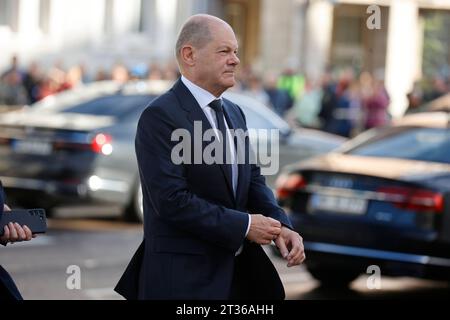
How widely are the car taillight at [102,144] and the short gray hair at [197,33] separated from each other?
868cm

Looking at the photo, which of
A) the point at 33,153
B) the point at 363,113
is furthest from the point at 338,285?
the point at 363,113

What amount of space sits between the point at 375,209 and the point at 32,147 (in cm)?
526

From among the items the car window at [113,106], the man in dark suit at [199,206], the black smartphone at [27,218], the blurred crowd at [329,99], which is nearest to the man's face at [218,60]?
the man in dark suit at [199,206]

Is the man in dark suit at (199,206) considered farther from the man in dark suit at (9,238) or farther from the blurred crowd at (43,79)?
the blurred crowd at (43,79)

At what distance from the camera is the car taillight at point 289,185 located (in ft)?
32.5

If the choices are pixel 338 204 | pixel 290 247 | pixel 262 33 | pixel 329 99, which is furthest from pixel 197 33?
pixel 262 33

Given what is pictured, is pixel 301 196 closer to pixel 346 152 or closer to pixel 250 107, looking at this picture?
pixel 346 152

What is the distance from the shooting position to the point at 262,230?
4.75 meters

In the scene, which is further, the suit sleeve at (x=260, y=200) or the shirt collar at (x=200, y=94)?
the suit sleeve at (x=260, y=200)

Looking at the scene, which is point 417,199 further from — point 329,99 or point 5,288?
point 329,99

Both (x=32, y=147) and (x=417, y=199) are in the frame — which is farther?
(x=32, y=147)

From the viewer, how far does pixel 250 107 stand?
49.4ft

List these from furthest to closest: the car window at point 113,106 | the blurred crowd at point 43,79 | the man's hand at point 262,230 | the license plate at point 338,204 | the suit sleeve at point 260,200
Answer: the blurred crowd at point 43,79 → the car window at point 113,106 → the license plate at point 338,204 → the suit sleeve at point 260,200 → the man's hand at point 262,230
